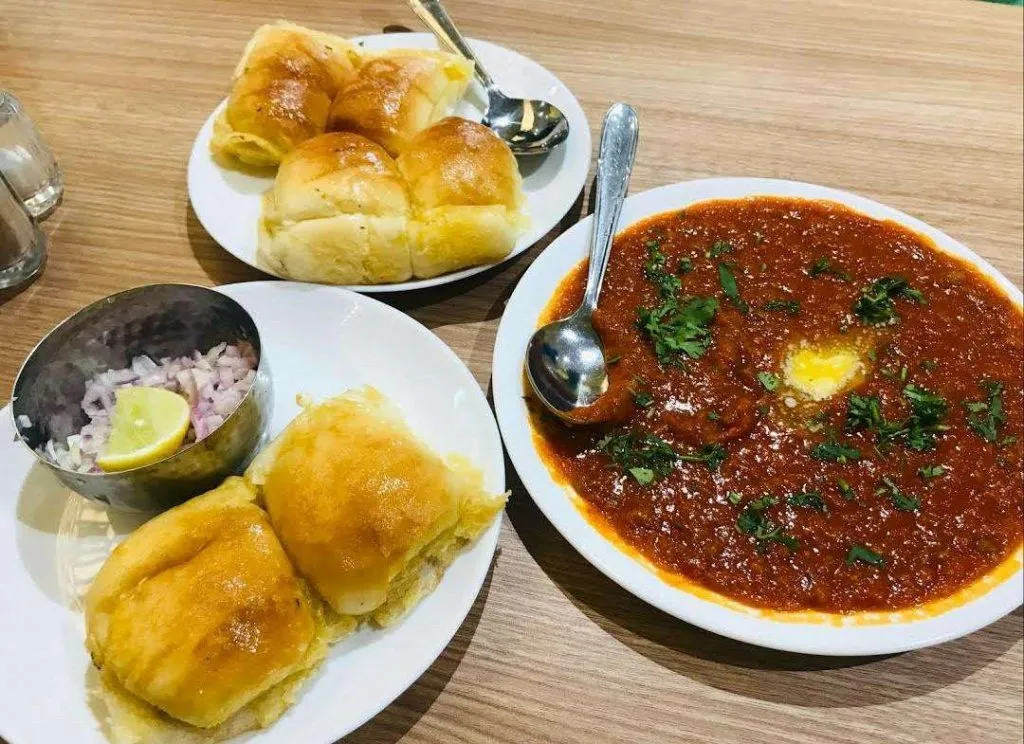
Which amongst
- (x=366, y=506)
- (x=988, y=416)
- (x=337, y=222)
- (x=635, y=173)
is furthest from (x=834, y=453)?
(x=337, y=222)

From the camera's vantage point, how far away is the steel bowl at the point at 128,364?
4.97 ft

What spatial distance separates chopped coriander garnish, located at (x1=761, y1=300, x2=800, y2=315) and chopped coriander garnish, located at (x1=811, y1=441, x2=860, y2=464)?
Result: 48cm

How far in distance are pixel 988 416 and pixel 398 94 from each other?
2.08 m

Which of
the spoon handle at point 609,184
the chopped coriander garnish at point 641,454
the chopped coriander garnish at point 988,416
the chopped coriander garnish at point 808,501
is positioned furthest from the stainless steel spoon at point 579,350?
the chopped coriander garnish at point 988,416

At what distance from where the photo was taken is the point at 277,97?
2367 millimetres

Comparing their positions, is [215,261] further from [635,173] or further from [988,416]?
[988,416]

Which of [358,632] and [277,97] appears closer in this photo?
[358,632]

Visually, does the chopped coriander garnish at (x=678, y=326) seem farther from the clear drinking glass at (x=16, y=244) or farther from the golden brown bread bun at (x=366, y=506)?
the clear drinking glass at (x=16, y=244)

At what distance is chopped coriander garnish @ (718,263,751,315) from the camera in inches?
84.0

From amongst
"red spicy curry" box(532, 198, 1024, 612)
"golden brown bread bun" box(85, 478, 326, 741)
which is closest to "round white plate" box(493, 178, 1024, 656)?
"red spicy curry" box(532, 198, 1024, 612)

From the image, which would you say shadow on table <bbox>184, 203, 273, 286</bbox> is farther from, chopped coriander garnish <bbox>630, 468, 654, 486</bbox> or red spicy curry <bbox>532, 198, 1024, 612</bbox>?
chopped coriander garnish <bbox>630, 468, 654, 486</bbox>

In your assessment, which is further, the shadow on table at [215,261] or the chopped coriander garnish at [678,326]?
the shadow on table at [215,261]

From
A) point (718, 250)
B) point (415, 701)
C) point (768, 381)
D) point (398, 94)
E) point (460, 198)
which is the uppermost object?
point (398, 94)

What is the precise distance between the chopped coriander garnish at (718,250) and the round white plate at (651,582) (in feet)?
1.65
